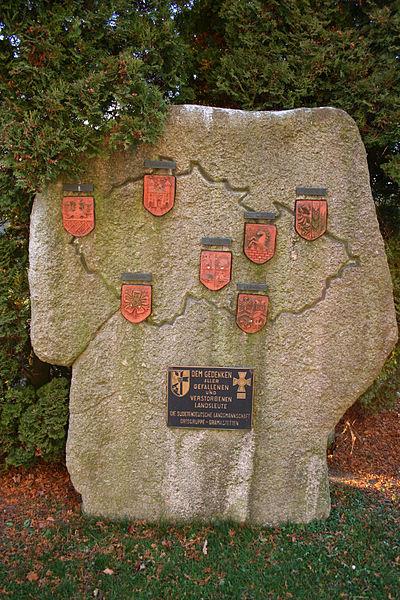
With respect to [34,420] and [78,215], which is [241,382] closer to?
[78,215]

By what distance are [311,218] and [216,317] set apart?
0.78 m

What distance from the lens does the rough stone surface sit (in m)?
2.74

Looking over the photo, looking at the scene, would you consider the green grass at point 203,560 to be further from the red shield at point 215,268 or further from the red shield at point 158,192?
the red shield at point 158,192

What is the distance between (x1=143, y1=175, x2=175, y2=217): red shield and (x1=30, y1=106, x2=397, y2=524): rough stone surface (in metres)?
0.04

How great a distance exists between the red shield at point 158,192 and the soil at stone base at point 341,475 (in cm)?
200

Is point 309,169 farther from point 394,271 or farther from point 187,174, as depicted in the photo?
point 394,271

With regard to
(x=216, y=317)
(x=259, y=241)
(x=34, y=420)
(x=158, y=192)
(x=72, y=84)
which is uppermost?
(x=72, y=84)

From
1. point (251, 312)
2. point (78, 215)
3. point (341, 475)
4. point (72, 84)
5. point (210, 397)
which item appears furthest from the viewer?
point (341, 475)

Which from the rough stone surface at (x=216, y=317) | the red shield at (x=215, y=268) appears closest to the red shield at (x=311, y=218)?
the rough stone surface at (x=216, y=317)

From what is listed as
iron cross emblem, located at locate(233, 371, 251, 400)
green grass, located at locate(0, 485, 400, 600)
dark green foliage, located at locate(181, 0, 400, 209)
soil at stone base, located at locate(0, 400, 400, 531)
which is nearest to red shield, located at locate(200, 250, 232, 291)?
iron cross emblem, located at locate(233, 371, 251, 400)

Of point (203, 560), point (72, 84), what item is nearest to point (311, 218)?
point (72, 84)

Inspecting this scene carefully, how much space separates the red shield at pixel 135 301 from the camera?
2.80 meters

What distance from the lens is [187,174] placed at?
2.76m

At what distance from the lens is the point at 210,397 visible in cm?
293
